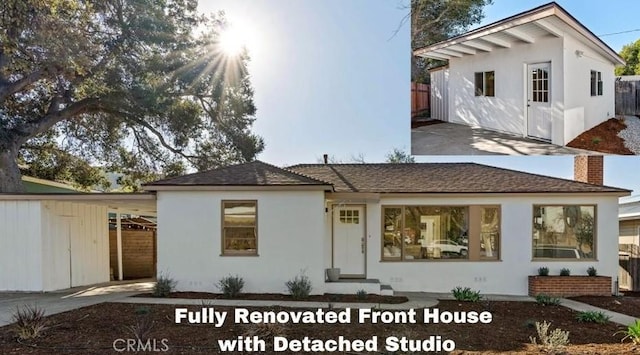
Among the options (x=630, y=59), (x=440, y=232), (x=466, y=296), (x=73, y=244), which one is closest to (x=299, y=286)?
(x=466, y=296)

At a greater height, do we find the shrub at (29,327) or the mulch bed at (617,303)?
the shrub at (29,327)

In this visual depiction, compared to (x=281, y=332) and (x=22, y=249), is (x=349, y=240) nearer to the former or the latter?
(x=281, y=332)

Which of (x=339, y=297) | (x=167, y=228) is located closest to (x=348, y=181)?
(x=339, y=297)

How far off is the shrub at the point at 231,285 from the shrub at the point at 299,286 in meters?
1.11

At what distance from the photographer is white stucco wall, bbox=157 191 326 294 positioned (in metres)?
11.9

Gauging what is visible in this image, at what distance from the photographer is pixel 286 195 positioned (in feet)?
39.6

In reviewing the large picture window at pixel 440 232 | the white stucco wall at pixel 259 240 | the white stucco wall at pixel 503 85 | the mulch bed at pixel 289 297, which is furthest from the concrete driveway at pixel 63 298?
the white stucco wall at pixel 503 85

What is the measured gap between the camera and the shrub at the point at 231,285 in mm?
11391

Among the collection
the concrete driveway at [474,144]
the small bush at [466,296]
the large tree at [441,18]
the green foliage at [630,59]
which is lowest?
the small bush at [466,296]

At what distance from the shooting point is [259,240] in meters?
12.0

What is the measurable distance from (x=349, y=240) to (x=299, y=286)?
2.51m

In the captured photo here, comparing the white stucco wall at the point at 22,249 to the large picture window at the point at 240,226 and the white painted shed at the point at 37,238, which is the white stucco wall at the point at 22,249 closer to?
the white painted shed at the point at 37,238

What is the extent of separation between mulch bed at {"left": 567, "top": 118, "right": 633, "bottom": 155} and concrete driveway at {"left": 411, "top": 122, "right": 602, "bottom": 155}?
0.13m

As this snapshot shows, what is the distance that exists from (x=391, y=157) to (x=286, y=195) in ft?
74.3
